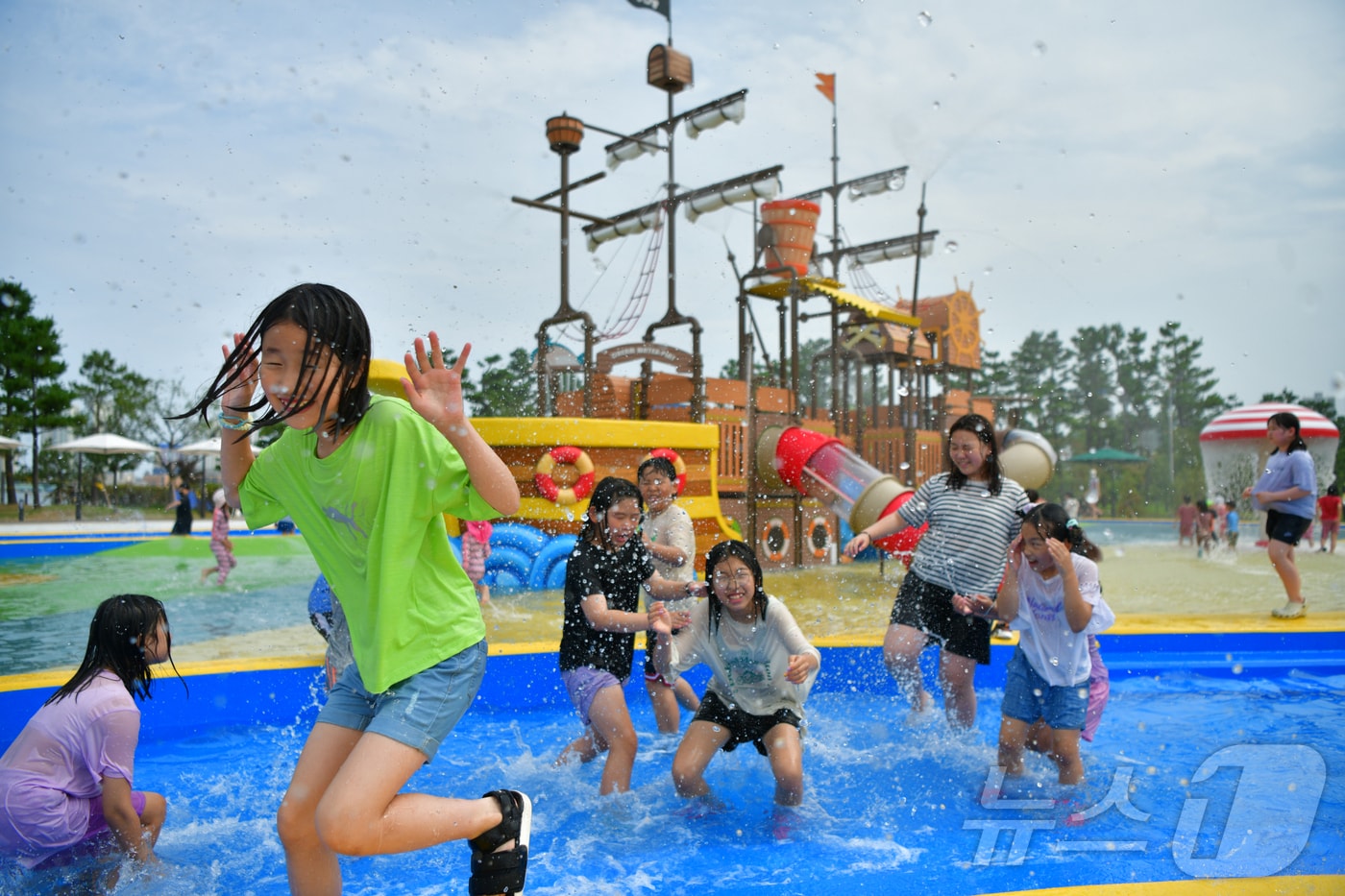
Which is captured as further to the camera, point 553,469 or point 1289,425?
point 553,469

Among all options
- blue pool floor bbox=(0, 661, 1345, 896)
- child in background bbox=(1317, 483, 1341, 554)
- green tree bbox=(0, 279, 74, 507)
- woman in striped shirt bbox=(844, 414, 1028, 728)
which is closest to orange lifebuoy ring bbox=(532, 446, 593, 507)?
blue pool floor bbox=(0, 661, 1345, 896)

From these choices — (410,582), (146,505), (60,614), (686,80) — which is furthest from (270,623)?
(146,505)

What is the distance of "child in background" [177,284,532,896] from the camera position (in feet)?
6.37

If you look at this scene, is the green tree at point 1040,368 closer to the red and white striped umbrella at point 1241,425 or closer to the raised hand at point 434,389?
the red and white striped umbrella at point 1241,425

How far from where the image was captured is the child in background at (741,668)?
337 centimetres

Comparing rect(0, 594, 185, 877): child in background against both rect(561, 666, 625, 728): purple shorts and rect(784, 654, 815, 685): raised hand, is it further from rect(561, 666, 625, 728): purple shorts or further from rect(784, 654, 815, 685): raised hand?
rect(784, 654, 815, 685): raised hand

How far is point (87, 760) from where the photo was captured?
262 cm

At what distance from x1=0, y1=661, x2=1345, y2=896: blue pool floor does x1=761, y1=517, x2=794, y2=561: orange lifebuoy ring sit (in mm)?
6194

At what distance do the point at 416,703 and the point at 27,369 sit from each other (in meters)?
32.0

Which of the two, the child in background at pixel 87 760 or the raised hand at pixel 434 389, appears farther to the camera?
the child in background at pixel 87 760

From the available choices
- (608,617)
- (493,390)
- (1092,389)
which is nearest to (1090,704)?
(608,617)

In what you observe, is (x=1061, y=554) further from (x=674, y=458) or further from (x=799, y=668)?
(x=674, y=458)

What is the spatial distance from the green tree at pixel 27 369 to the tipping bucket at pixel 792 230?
2443 cm

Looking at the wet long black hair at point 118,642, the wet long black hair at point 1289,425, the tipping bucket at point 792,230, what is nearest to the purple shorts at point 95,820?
the wet long black hair at point 118,642
